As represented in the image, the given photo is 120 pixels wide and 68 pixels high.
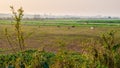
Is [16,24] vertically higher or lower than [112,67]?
higher

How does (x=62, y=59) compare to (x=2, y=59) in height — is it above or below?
above

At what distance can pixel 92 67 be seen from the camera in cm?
1391

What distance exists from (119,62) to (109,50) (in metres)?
1.15

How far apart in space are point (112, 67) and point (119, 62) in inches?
28.3

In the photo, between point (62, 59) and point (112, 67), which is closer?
point (62, 59)

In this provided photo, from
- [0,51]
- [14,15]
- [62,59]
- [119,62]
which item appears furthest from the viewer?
[0,51]

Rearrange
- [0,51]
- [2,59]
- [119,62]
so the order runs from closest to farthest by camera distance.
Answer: [119,62], [2,59], [0,51]

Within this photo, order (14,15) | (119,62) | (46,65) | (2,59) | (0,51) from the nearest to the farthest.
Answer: (14,15) < (119,62) < (46,65) < (2,59) < (0,51)

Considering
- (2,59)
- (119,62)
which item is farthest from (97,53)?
(2,59)

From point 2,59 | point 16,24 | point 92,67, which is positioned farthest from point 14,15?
point 2,59

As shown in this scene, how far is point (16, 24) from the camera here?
1498cm

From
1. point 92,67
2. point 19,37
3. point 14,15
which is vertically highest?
point 14,15

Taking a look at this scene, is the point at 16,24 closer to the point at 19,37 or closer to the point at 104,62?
the point at 19,37

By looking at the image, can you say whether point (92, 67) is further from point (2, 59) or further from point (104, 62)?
point (2, 59)
